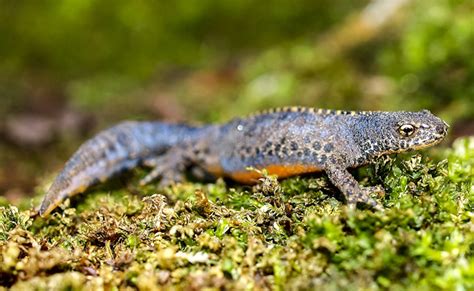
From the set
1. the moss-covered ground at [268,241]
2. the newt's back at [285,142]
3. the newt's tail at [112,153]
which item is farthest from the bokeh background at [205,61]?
the moss-covered ground at [268,241]

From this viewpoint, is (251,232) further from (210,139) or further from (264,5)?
(264,5)

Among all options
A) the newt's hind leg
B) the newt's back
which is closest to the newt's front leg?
the newt's back

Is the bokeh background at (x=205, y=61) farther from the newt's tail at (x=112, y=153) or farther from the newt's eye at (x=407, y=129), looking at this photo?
the newt's eye at (x=407, y=129)

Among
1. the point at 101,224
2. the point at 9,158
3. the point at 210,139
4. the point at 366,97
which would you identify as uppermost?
the point at 366,97

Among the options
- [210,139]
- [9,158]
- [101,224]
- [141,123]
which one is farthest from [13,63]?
[101,224]

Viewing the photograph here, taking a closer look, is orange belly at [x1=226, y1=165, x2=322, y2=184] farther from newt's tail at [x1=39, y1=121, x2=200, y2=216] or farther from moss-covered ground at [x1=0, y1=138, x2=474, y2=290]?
newt's tail at [x1=39, y1=121, x2=200, y2=216]

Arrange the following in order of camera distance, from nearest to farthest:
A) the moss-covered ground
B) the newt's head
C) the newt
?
the moss-covered ground
the newt's head
the newt
